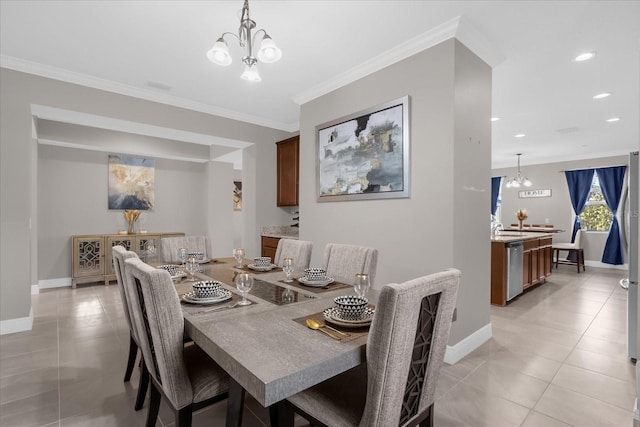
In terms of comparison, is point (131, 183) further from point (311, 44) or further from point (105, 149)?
point (311, 44)

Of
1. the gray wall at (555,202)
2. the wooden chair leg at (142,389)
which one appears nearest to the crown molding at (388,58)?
the wooden chair leg at (142,389)

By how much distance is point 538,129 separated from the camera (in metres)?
5.30

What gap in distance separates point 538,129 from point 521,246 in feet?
7.47

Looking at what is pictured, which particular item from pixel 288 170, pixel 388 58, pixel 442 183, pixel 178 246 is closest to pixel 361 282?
pixel 442 183

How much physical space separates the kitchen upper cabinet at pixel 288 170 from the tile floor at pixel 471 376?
8.38ft

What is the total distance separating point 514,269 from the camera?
165 inches

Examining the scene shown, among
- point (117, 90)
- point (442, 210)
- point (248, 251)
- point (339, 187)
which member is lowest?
point (248, 251)

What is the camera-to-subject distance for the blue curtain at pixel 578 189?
7.32 m

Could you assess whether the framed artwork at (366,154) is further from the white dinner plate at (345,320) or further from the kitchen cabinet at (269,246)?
the white dinner plate at (345,320)

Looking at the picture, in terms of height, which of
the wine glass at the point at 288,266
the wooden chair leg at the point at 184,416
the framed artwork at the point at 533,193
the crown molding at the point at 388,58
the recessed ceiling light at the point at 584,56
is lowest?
the wooden chair leg at the point at 184,416

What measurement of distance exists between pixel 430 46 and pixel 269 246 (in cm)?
317

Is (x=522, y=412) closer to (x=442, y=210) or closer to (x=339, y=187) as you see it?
(x=442, y=210)

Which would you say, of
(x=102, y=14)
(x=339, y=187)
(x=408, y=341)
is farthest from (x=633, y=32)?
(x=102, y=14)

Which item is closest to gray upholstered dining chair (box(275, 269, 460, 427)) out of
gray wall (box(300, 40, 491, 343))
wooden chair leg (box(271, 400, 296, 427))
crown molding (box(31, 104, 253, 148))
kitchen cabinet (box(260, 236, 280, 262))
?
wooden chair leg (box(271, 400, 296, 427))
